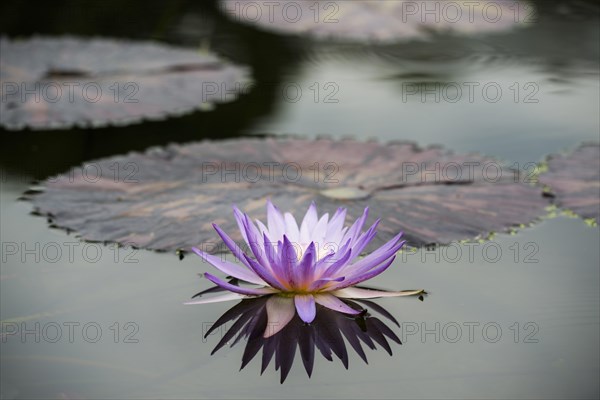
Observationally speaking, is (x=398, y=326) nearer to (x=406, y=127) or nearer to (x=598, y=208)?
(x=598, y=208)

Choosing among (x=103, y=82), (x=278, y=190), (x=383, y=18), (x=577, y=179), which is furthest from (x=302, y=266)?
(x=383, y=18)

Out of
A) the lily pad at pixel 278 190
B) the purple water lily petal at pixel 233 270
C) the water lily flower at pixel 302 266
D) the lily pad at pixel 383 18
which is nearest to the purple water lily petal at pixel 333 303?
the water lily flower at pixel 302 266

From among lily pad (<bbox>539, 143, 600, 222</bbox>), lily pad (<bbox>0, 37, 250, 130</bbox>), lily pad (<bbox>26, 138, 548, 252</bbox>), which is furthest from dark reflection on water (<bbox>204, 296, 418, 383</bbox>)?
lily pad (<bbox>0, 37, 250, 130</bbox>)

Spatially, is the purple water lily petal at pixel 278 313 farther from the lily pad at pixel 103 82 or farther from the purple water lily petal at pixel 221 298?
the lily pad at pixel 103 82

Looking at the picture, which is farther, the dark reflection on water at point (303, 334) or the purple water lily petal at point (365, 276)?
the purple water lily petal at point (365, 276)

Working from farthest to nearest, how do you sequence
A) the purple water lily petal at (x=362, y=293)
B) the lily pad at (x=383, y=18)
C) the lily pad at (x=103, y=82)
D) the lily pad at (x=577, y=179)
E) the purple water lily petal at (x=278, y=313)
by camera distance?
the lily pad at (x=383, y=18)
the lily pad at (x=103, y=82)
the lily pad at (x=577, y=179)
the purple water lily petal at (x=362, y=293)
the purple water lily petal at (x=278, y=313)
